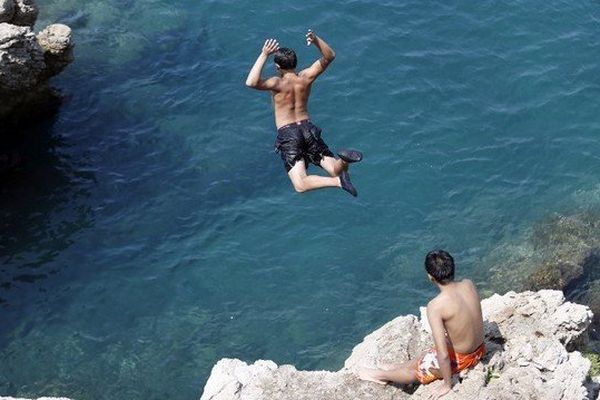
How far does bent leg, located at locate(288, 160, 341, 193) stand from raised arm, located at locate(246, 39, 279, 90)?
1.58m

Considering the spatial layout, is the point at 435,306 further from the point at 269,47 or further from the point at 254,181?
the point at 254,181

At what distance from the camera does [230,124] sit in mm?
25844

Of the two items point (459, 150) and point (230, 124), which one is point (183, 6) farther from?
point (459, 150)

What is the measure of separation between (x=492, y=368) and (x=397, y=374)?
1405mm

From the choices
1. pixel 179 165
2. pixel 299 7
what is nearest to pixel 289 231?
pixel 179 165

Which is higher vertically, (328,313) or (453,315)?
(453,315)

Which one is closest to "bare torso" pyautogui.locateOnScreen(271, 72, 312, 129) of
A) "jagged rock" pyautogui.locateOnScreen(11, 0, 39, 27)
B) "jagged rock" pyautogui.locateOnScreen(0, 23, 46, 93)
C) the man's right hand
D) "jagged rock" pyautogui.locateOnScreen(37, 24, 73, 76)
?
the man's right hand

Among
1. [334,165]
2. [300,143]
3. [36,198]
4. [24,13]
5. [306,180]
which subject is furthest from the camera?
[24,13]

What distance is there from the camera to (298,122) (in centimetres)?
1638

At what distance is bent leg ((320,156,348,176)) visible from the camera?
15234mm

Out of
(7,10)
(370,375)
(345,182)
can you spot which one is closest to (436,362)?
(370,375)

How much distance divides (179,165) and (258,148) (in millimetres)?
2254

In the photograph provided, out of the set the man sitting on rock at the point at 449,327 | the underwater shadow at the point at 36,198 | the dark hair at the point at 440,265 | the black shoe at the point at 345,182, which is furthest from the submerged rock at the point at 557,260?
the underwater shadow at the point at 36,198

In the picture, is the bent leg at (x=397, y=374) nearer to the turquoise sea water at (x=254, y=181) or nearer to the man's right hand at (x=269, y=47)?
the man's right hand at (x=269, y=47)
